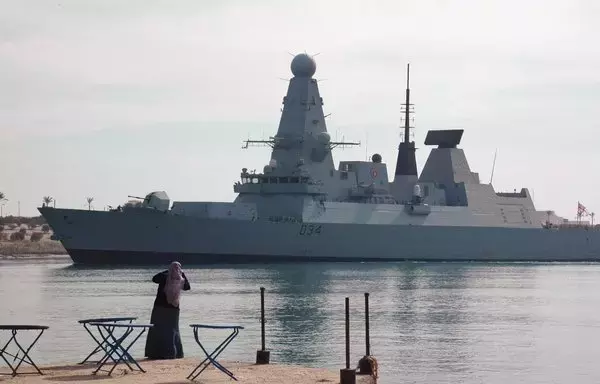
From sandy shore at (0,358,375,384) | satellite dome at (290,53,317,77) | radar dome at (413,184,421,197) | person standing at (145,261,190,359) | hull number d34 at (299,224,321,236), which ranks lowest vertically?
sandy shore at (0,358,375,384)

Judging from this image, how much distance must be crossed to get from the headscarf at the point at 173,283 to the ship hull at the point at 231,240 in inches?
1421

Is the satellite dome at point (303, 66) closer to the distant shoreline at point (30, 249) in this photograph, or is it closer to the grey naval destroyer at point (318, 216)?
the grey naval destroyer at point (318, 216)

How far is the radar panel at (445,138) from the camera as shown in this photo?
6444cm

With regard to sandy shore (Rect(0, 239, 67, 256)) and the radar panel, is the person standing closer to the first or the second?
the radar panel

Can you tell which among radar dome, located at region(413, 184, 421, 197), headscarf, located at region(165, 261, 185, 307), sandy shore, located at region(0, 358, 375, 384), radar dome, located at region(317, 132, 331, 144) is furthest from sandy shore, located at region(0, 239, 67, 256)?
sandy shore, located at region(0, 358, 375, 384)

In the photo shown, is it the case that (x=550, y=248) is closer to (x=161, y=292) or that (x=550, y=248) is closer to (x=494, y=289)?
(x=494, y=289)

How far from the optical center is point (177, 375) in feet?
47.3

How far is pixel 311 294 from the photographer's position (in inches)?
1415

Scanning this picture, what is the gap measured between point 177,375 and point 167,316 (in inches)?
55.9

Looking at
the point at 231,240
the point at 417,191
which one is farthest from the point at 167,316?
the point at 417,191

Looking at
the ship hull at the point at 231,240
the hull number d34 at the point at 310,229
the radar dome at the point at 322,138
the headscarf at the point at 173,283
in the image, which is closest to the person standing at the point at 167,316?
the headscarf at the point at 173,283

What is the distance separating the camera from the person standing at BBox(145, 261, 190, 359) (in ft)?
51.0

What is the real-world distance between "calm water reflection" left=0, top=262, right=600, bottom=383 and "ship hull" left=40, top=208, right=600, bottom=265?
1844 mm

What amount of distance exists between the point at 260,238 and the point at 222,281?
11.8 meters
